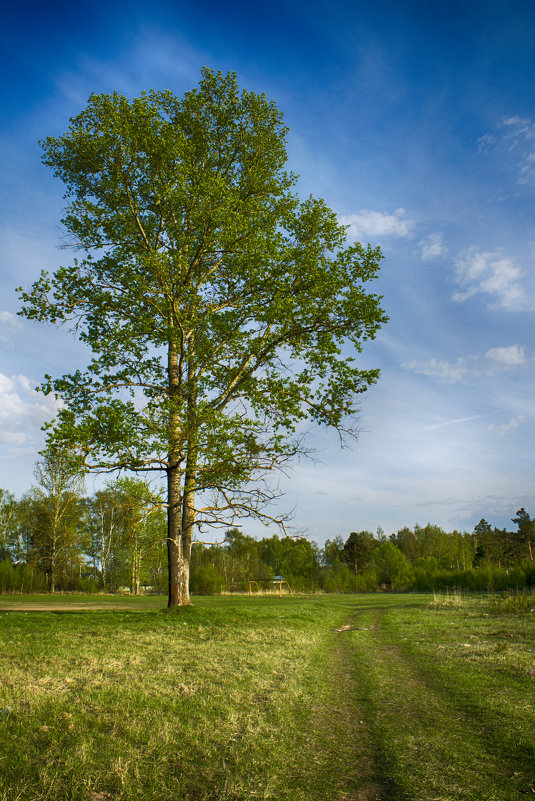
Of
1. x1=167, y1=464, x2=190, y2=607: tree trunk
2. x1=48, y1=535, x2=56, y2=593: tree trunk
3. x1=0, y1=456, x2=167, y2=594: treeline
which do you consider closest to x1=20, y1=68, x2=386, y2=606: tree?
x1=167, y1=464, x2=190, y2=607: tree trunk

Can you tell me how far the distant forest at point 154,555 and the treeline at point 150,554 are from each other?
11 cm

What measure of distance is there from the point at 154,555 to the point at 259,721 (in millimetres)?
36389

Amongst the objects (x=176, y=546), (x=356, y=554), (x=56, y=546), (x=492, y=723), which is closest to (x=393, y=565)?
(x=356, y=554)

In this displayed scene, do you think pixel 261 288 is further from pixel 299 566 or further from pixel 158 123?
pixel 299 566

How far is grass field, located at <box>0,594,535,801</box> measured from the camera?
368 cm

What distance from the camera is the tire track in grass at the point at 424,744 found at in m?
3.65

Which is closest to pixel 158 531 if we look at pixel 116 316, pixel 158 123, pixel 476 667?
pixel 116 316

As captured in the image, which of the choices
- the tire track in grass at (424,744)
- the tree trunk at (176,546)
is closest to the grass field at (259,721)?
the tire track in grass at (424,744)

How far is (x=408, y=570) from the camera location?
204 ft

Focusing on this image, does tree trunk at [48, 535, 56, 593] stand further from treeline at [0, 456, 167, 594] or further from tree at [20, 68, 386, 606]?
tree at [20, 68, 386, 606]

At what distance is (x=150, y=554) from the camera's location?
38.4m

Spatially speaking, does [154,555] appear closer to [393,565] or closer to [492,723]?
[492,723]

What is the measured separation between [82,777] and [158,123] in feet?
55.6

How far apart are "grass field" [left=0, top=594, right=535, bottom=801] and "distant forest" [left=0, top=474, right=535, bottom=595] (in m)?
6.42
